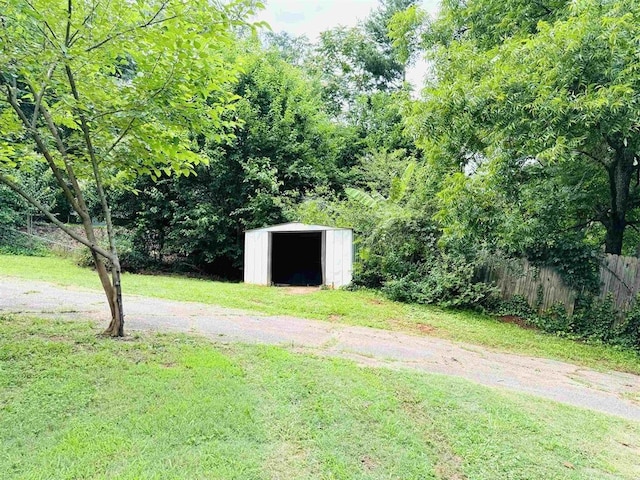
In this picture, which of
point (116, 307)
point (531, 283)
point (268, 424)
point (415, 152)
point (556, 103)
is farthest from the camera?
point (415, 152)

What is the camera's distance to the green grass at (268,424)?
8.45 feet

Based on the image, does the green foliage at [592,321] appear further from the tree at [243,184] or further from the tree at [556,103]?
the tree at [243,184]

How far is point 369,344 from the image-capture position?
6.15 meters

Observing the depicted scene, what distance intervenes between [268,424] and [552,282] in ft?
25.2

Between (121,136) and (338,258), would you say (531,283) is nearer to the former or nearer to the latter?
(338,258)

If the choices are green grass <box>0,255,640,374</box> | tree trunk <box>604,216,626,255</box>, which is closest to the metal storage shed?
green grass <box>0,255,640,374</box>

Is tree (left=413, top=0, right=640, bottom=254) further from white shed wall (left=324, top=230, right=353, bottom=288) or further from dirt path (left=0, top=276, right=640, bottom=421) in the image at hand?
white shed wall (left=324, top=230, right=353, bottom=288)

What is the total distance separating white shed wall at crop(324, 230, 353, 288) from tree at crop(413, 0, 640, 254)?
4.05 m

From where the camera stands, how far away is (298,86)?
15844 mm

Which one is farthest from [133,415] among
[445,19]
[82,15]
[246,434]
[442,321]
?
[445,19]

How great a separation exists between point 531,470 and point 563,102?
461 cm

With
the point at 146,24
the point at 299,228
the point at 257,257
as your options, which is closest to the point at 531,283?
the point at 299,228

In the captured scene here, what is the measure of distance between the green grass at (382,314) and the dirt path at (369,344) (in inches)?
21.4

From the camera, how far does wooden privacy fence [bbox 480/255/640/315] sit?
7.77 meters
